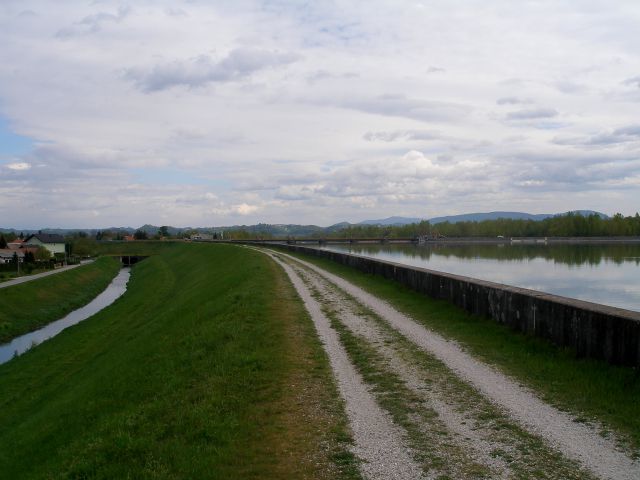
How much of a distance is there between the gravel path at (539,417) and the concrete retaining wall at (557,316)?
191 cm

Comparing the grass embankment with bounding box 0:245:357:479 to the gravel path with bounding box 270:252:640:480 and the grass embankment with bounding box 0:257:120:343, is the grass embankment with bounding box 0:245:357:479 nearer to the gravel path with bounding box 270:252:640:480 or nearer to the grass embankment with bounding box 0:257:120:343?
the gravel path with bounding box 270:252:640:480

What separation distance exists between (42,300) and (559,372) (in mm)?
50343

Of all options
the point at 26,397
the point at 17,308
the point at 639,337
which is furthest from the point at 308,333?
the point at 17,308

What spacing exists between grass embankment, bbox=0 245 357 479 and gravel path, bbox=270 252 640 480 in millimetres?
2402

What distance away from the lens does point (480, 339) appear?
1302 cm

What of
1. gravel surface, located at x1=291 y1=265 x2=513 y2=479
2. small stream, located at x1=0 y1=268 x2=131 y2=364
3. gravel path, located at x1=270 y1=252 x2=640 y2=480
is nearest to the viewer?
gravel path, located at x1=270 y1=252 x2=640 y2=480

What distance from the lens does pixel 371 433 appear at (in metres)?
7.28

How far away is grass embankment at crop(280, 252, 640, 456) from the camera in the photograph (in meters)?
7.66

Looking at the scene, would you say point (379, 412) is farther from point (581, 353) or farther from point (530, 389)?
point (581, 353)

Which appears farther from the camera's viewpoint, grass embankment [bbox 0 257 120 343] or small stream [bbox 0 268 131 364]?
grass embankment [bbox 0 257 120 343]

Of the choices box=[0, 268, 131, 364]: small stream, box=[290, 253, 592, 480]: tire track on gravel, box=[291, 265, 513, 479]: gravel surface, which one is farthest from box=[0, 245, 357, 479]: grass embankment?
box=[0, 268, 131, 364]: small stream

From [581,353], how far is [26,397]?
1950cm

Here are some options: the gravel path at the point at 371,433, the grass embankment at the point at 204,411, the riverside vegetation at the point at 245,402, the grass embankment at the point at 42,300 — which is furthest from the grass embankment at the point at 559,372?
the grass embankment at the point at 42,300

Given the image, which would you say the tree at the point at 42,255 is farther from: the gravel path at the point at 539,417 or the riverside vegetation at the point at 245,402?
the gravel path at the point at 539,417
